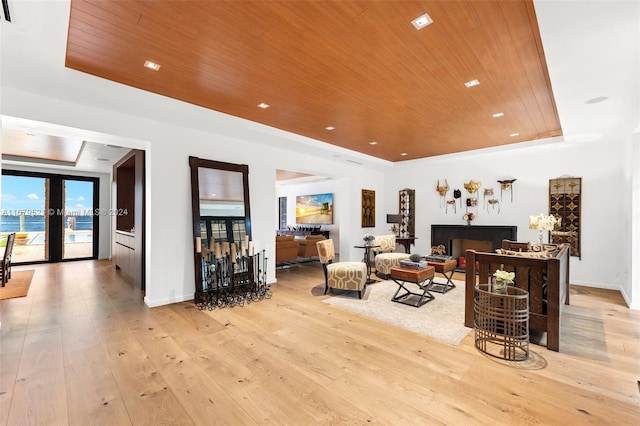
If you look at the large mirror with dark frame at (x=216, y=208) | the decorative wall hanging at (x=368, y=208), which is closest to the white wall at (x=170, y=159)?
the large mirror with dark frame at (x=216, y=208)

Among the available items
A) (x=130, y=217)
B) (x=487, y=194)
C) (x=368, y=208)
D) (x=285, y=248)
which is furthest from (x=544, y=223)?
(x=130, y=217)

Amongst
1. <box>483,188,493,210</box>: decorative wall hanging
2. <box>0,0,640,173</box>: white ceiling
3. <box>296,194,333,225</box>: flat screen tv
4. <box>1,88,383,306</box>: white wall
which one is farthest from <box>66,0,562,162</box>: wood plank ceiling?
<box>296,194,333,225</box>: flat screen tv

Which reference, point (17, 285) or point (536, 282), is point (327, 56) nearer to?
point (536, 282)

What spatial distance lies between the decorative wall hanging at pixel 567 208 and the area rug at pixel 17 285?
380 inches

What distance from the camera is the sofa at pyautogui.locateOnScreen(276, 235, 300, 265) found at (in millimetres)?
7363

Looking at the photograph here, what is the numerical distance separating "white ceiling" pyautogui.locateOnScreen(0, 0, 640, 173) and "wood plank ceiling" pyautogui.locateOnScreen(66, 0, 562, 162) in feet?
0.52

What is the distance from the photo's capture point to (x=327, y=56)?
2.88 metres

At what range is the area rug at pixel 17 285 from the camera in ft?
15.9

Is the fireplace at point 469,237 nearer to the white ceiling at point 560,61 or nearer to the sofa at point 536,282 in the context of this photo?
the white ceiling at point 560,61

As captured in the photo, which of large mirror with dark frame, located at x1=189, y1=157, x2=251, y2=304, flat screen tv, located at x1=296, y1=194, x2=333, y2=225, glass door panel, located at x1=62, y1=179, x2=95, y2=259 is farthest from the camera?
flat screen tv, located at x1=296, y1=194, x2=333, y2=225

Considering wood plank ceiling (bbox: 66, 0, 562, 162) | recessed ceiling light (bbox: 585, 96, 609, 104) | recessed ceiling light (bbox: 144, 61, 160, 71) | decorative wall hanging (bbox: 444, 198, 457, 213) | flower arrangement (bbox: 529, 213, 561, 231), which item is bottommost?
flower arrangement (bbox: 529, 213, 561, 231)

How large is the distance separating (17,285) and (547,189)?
10603mm

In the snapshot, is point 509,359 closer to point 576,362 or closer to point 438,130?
point 576,362

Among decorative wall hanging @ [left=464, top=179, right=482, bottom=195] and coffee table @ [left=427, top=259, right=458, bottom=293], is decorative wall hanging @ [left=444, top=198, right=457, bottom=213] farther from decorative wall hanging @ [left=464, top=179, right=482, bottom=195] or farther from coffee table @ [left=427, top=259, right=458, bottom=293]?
coffee table @ [left=427, top=259, right=458, bottom=293]
